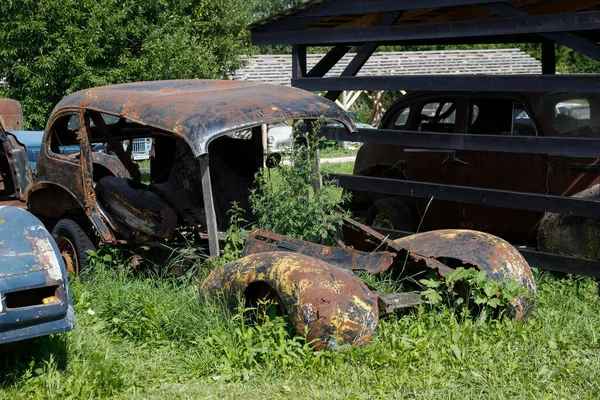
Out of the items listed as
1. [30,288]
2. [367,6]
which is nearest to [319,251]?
[30,288]

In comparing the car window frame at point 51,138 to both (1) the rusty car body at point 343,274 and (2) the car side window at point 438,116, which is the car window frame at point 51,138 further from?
(2) the car side window at point 438,116

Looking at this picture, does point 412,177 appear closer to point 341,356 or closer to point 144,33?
point 341,356

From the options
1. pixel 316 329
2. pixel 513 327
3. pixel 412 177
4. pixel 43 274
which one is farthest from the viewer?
pixel 412 177

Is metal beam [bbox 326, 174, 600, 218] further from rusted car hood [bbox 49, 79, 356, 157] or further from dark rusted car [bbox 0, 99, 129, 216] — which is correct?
dark rusted car [bbox 0, 99, 129, 216]

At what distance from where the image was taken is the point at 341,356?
212 inches

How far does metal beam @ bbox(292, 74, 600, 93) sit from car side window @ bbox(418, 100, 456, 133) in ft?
2.86

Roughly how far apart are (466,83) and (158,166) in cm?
324

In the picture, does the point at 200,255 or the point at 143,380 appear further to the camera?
the point at 200,255


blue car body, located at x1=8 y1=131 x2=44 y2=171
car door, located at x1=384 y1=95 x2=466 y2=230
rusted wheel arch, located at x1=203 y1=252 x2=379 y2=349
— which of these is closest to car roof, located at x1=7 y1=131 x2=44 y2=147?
blue car body, located at x1=8 y1=131 x2=44 y2=171

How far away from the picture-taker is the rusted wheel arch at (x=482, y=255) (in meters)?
6.19

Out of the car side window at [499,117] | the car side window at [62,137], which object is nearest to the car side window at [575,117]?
the car side window at [499,117]

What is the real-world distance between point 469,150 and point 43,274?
17.3 feet

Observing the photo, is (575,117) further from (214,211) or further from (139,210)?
(139,210)

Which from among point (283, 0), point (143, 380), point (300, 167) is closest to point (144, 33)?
point (300, 167)
